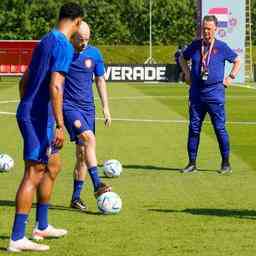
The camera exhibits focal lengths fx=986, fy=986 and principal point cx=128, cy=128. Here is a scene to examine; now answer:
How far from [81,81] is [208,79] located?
3.56 metres

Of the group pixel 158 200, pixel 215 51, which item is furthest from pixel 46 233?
pixel 215 51

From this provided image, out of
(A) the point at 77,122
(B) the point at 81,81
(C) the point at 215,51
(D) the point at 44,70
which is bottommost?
(A) the point at 77,122

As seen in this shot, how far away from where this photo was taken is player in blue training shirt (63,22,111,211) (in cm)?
1126

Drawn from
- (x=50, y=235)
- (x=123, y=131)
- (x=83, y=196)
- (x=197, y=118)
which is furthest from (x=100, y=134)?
(x=50, y=235)

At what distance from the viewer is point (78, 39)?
1089 centimetres

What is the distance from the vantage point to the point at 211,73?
14.6m

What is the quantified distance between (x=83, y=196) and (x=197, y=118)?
3.24m

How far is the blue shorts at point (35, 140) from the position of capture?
28.3 ft

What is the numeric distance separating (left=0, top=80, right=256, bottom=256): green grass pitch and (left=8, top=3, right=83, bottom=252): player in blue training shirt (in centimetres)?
47

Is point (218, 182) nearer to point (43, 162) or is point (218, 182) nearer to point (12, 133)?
point (43, 162)

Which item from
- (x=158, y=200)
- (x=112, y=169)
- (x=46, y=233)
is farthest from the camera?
(x=112, y=169)

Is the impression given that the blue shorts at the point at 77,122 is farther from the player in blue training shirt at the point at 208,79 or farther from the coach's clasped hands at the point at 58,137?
the player in blue training shirt at the point at 208,79

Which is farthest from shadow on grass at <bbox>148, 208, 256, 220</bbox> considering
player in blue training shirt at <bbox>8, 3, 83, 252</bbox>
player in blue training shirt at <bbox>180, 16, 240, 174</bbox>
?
player in blue training shirt at <bbox>180, 16, 240, 174</bbox>

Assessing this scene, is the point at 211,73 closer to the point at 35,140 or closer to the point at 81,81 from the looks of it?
the point at 81,81
